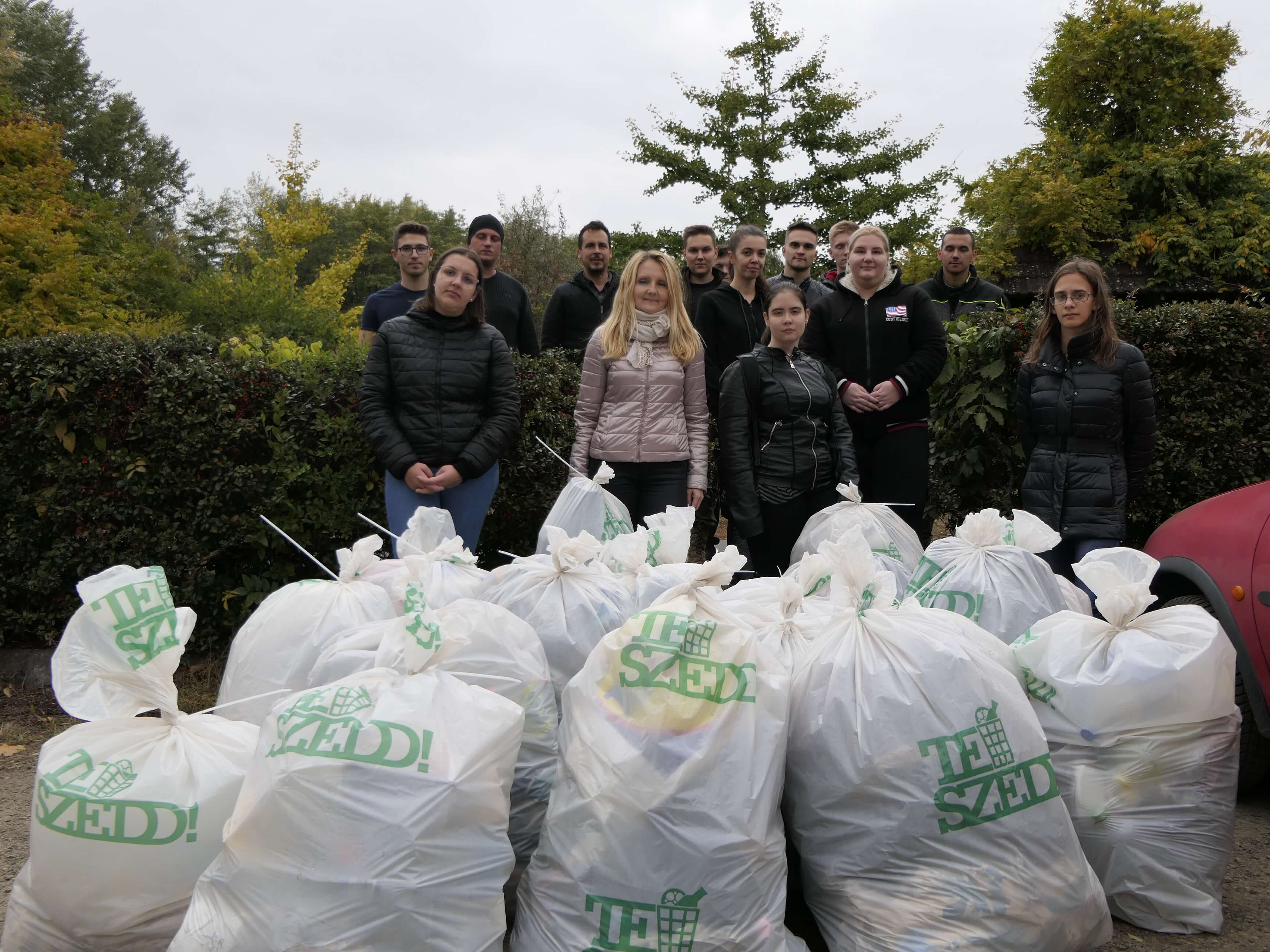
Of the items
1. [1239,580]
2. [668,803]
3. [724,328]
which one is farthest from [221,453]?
[1239,580]

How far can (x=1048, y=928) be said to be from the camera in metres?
2.06

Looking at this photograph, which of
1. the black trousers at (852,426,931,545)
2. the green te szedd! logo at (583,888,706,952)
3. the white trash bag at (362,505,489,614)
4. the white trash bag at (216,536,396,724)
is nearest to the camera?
the green te szedd! logo at (583,888,706,952)

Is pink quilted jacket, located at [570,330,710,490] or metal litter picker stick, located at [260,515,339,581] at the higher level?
pink quilted jacket, located at [570,330,710,490]

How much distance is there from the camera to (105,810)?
202 centimetres

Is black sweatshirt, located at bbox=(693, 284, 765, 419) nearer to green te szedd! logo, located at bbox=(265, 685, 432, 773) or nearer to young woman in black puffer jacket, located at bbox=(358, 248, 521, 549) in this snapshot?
young woman in black puffer jacket, located at bbox=(358, 248, 521, 549)

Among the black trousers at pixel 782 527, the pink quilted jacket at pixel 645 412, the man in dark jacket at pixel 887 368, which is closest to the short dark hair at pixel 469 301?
the pink quilted jacket at pixel 645 412

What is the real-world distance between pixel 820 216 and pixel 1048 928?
65.5ft

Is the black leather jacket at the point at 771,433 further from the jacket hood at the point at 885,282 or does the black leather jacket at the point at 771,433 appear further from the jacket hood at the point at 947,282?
the jacket hood at the point at 947,282

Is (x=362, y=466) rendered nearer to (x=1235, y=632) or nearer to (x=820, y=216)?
(x=1235, y=632)

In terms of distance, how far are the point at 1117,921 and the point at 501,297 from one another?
4.30m

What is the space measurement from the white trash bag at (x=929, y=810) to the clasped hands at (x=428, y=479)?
223 cm

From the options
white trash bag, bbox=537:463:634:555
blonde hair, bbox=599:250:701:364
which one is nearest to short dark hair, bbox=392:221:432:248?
blonde hair, bbox=599:250:701:364

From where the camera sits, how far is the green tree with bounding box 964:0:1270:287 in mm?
12555

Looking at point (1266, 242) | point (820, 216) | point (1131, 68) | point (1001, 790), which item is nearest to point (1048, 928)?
point (1001, 790)
